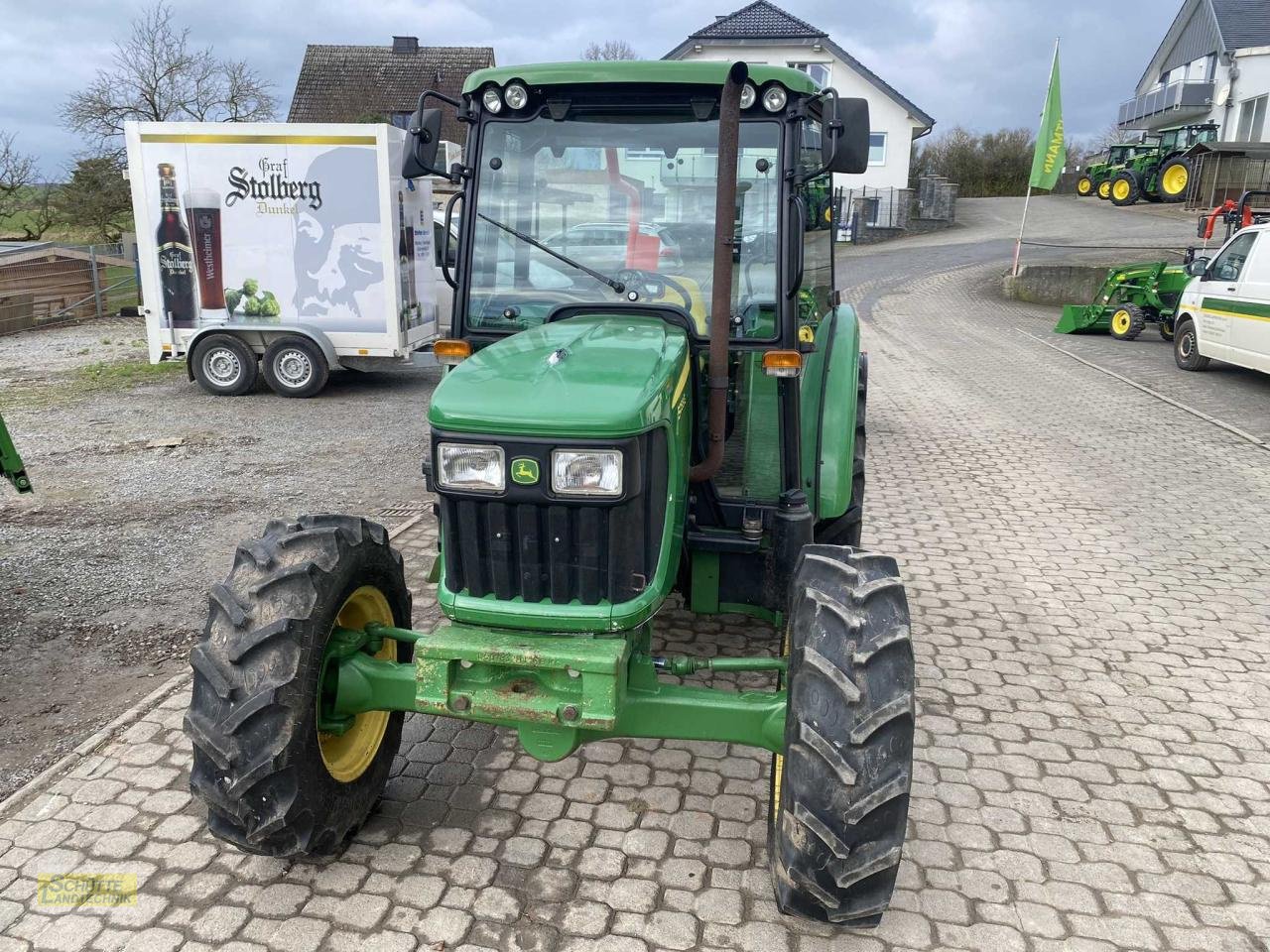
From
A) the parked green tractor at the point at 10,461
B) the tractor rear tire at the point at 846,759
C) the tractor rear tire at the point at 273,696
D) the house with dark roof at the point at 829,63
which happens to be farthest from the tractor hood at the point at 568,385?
the house with dark roof at the point at 829,63

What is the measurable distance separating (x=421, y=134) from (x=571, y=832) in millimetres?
2678

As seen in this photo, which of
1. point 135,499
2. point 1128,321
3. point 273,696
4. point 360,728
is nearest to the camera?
point 273,696

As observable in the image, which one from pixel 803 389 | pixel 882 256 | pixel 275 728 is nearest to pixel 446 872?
pixel 275 728

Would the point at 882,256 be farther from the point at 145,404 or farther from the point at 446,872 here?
the point at 446,872

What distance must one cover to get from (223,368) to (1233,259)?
40.1 feet

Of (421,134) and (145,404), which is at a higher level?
(421,134)

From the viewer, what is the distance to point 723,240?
3.16 m

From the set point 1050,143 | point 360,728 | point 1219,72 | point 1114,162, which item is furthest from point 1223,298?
point 1219,72

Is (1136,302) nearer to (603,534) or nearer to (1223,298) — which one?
(1223,298)

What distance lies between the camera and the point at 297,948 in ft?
9.36

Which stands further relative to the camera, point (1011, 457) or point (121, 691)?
point (1011, 457)

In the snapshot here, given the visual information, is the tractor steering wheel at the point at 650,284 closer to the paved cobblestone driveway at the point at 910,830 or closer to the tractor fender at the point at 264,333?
the paved cobblestone driveway at the point at 910,830

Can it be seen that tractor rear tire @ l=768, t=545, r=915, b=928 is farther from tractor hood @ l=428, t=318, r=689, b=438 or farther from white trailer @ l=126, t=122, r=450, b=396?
white trailer @ l=126, t=122, r=450, b=396

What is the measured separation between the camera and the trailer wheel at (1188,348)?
509 inches
